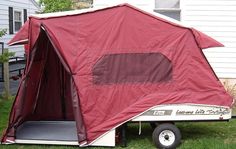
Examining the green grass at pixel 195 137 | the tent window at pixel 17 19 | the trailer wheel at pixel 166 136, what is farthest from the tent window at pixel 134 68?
the tent window at pixel 17 19

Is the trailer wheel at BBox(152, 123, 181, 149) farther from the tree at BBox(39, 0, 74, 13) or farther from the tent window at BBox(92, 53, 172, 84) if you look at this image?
the tree at BBox(39, 0, 74, 13)

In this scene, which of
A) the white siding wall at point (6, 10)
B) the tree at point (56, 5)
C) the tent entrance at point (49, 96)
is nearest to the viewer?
the tent entrance at point (49, 96)

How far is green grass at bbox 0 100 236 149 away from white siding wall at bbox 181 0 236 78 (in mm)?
2464

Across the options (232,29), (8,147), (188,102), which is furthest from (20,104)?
(232,29)

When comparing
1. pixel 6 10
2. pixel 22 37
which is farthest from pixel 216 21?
pixel 6 10

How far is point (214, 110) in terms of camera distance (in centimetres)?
737

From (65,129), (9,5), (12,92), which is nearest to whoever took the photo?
(65,129)

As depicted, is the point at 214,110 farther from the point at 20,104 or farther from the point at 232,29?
the point at 232,29

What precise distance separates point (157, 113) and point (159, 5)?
17.0ft

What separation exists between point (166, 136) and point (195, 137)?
97 centimetres

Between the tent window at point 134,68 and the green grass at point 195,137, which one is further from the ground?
the tent window at point 134,68

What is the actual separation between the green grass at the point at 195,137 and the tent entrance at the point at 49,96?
2.55 ft

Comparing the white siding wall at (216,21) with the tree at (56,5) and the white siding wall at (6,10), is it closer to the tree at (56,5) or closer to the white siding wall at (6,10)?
the white siding wall at (6,10)

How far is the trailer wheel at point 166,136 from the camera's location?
7383 millimetres
